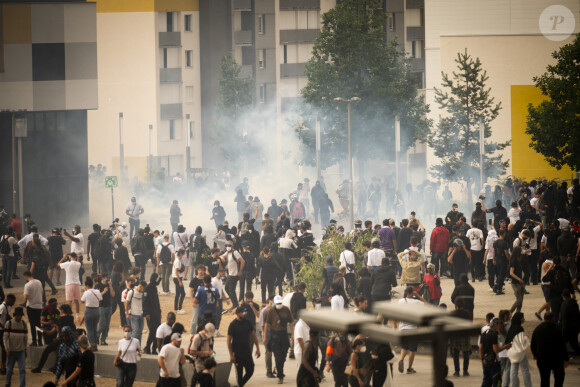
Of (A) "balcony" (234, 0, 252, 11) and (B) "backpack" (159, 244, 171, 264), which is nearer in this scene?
(B) "backpack" (159, 244, 171, 264)

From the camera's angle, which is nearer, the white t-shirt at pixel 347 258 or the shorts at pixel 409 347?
the shorts at pixel 409 347

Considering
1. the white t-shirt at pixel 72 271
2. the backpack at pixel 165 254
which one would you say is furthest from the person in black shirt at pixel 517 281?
the white t-shirt at pixel 72 271

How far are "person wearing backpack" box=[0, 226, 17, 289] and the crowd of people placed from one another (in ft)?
0.10

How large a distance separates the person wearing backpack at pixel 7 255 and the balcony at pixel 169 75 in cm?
5068

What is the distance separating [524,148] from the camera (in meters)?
57.2

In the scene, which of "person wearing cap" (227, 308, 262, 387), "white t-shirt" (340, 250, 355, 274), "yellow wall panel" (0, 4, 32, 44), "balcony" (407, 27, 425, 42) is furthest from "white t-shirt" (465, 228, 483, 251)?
"balcony" (407, 27, 425, 42)

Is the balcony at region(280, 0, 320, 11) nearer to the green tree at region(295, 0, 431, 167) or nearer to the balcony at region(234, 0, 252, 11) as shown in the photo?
the balcony at region(234, 0, 252, 11)

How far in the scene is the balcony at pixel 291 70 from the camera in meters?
77.3

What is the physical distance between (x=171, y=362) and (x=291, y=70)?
64.2 meters

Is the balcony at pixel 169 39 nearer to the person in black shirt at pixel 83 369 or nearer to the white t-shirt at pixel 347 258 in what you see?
the white t-shirt at pixel 347 258

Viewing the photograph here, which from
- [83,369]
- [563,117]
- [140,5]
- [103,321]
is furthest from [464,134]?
[140,5]

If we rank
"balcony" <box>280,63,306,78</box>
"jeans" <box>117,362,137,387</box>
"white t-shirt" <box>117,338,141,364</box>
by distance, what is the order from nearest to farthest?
"white t-shirt" <box>117,338,141,364</box>, "jeans" <box>117,362,137,387</box>, "balcony" <box>280,63,306,78</box>

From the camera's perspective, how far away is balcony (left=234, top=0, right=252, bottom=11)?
260ft

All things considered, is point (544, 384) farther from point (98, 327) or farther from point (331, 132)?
point (331, 132)
